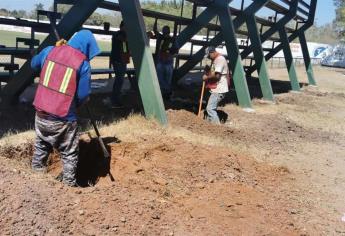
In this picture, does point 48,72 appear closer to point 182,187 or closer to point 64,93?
point 64,93

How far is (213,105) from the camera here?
1009cm

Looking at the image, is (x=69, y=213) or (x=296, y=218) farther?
(x=296, y=218)

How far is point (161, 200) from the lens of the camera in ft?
16.8

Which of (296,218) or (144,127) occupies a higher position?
(144,127)

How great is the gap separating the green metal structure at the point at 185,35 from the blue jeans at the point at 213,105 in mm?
1681

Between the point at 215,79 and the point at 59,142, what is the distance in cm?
510

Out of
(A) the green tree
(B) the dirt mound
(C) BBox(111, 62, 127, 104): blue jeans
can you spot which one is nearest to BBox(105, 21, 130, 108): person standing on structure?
(C) BBox(111, 62, 127, 104): blue jeans

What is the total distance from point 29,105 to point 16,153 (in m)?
3.48

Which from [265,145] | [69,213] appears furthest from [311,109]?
[69,213]

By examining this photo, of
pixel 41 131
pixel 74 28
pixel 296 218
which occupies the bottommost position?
pixel 296 218

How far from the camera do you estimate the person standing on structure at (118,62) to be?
10.2 meters

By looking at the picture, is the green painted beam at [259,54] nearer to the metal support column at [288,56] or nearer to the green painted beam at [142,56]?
the metal support column at [288,56]

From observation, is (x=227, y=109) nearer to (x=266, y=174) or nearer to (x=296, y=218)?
(x=266, y=174)

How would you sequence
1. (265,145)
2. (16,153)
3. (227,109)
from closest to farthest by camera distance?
(16,153)
(265,145)
(227,109)
